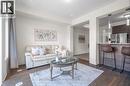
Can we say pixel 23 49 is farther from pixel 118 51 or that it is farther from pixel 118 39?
pixel 118 39

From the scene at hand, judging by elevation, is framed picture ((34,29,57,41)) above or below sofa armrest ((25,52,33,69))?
above

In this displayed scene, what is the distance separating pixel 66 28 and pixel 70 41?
3.26 feet

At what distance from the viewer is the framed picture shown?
4372 millimetres

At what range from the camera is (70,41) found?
5.71 metres

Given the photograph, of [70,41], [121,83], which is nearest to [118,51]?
[121,83]

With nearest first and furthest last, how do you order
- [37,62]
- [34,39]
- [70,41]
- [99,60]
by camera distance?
[37,62], [99,60], [34,39], [70,41]

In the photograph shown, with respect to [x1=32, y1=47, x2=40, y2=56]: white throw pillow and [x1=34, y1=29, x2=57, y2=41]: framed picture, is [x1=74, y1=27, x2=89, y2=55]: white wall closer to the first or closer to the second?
[x1=34, y1=29, x2=57, y2=41]: framed picture

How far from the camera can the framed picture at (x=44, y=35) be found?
4.37 m

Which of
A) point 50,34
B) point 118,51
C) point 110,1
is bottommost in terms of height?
point 118,51

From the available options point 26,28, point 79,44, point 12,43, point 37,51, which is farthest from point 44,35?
point 79,44

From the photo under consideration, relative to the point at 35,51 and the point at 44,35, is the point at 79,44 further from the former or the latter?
the point at 35,51

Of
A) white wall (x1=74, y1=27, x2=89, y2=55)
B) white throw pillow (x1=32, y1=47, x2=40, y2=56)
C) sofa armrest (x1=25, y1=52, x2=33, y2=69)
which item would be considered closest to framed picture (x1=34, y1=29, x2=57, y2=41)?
white throw pillow (x1=32, y1=47, x2=40, y2=56)

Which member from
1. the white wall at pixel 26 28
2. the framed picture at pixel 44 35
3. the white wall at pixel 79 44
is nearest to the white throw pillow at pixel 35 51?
the white wall at pixel 26 28

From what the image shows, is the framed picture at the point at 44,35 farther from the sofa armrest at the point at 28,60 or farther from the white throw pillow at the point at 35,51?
the sofa armrest at the point at 28,60
